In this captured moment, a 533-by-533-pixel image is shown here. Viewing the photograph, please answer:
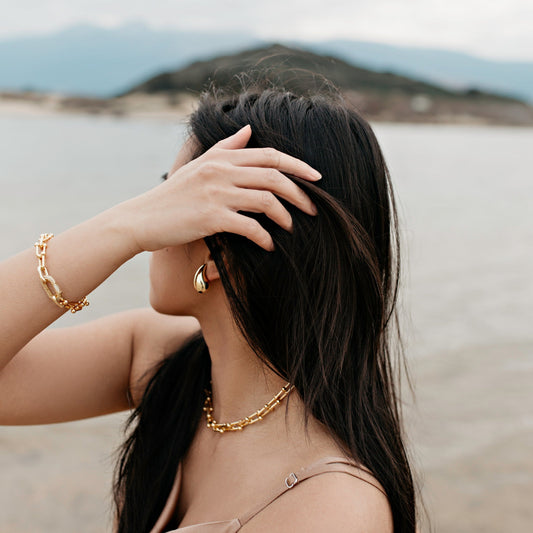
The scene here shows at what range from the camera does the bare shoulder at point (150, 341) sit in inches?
70.3

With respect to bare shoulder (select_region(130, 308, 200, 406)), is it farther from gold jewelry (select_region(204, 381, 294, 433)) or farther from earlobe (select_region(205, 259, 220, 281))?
earlobe (select_region(205, 259, 220, 281))

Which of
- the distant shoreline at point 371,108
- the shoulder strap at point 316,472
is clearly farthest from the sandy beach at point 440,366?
the distant shoreline at point 371,108

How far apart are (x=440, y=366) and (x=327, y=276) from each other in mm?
4098

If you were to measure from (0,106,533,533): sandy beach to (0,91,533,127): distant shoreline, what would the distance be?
14426mm

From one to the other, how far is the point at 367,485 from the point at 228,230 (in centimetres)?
54

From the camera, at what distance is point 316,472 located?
1.25 metres

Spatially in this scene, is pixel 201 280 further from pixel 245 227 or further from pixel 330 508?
pixel 330 508

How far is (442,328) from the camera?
6.04 meters

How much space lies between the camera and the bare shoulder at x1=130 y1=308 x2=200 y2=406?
1.79 m

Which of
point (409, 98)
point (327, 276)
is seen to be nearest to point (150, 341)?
point (327, 276)

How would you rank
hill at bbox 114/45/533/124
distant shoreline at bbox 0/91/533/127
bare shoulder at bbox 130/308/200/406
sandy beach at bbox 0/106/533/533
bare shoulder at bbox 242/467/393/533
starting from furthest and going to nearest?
1. distant shoreline at bbox 0/91/533/127
2. hill at bbox 114/45/533/124
3. sandy beach at bbox 0/106/533/533
4. bare shoulder at bbox 130/308/200/406
5. bare shoulder at bbox 242/467/393/533

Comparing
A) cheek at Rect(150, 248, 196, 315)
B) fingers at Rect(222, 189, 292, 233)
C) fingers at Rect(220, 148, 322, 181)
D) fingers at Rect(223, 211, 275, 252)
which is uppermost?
fingers at Rect(220, 148, 322, 181)

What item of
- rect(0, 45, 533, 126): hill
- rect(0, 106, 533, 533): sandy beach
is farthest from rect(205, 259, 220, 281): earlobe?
rect(0, 45, 533, 126): hill

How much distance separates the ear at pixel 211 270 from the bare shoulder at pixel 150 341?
44cm
